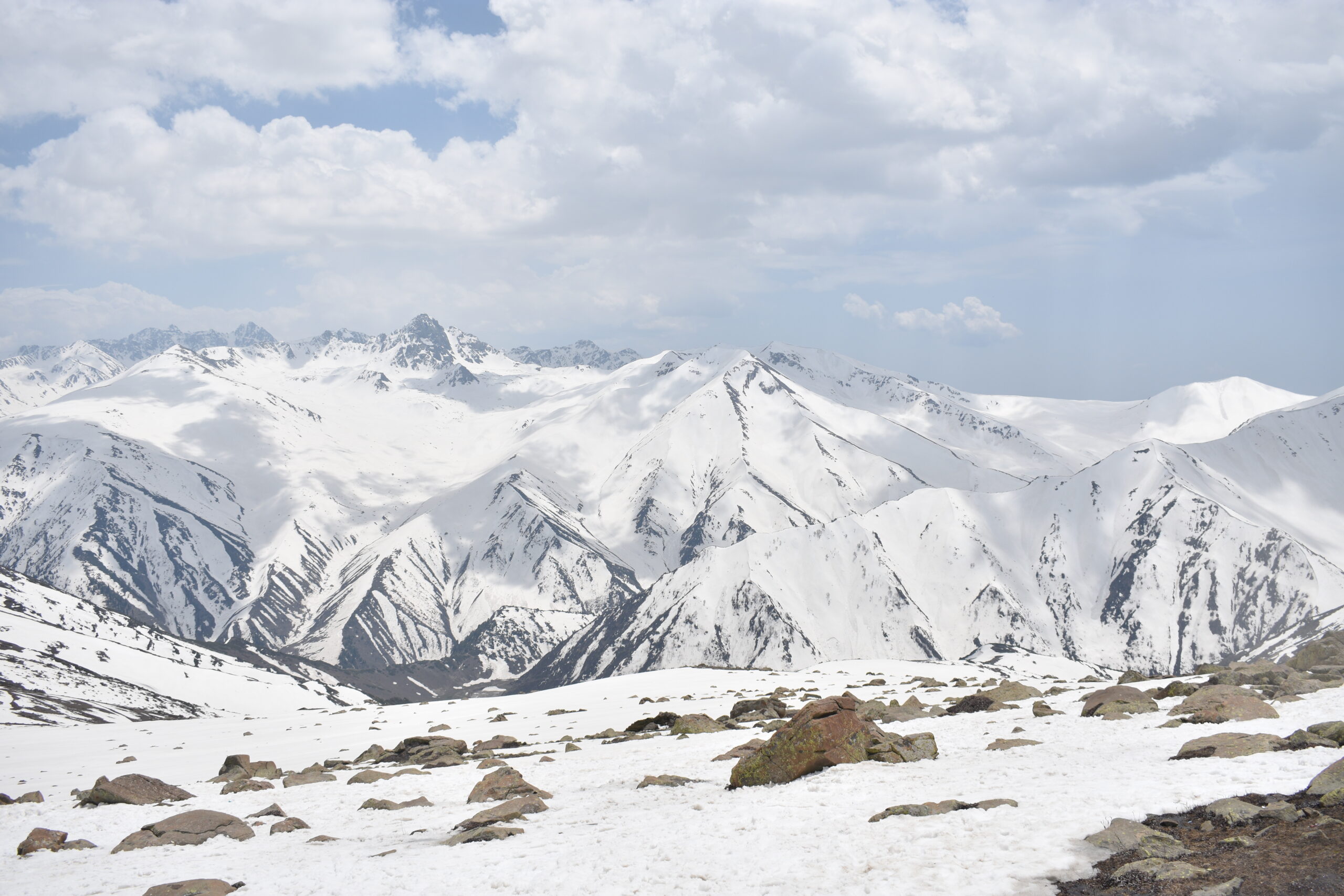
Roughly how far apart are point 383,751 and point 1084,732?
3572cm

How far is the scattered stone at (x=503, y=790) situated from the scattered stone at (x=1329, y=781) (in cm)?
2247

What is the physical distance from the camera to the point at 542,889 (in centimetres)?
1969

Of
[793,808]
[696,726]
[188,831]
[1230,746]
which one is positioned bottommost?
[696,726]

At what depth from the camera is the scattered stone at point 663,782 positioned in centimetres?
3028

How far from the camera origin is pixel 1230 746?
943 inches

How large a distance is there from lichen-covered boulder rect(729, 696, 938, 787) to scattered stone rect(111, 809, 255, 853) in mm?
16776

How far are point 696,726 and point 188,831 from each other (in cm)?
2307

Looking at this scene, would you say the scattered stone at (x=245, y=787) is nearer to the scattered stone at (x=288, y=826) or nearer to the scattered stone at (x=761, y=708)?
the scattered stone at (x=288, y=826)

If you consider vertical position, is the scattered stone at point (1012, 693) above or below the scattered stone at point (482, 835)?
below

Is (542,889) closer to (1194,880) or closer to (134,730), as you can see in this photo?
(1194,880)

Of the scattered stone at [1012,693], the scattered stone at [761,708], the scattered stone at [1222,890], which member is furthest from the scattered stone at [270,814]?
the scattered stone at [1012,693]

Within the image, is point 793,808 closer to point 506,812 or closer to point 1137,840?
point 1137,840

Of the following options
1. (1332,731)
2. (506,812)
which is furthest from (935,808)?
(506,812)

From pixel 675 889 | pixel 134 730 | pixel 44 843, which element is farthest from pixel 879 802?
pixel 134 730
